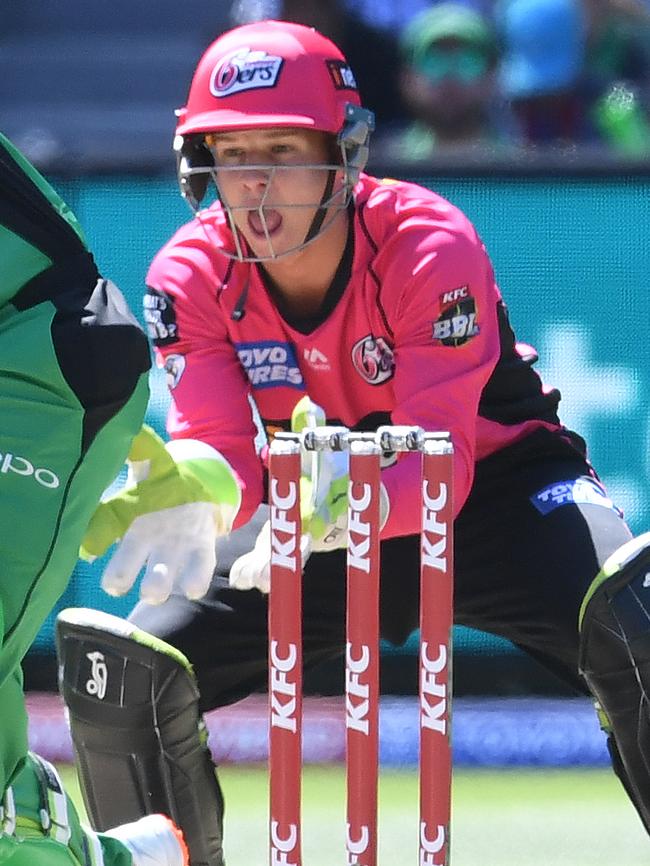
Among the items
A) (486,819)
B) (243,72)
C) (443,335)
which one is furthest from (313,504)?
(486,819)

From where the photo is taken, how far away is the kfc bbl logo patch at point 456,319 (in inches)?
139

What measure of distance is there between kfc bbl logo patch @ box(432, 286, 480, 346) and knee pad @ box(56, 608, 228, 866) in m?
0.79

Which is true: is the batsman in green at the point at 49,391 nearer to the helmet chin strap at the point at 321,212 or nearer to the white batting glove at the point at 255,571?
the white batting glove at the point at 255,571

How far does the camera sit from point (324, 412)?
3.39m

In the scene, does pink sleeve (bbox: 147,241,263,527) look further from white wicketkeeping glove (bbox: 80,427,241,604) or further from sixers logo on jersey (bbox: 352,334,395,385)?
white wicketkeeping glove (bbox: 80,427,241,604)

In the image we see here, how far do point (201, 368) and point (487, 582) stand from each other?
2.38 feet

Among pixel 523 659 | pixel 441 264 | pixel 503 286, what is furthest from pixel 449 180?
pixel 441 264

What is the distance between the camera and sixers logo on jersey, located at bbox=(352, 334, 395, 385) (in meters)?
3.69

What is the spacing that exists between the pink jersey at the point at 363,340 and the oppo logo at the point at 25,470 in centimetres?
126

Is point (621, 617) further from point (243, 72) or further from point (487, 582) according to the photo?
point (243, 72)

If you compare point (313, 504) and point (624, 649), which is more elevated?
point (313, 504)

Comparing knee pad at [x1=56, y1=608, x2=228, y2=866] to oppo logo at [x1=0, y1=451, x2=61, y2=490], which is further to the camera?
knee pad at [x1=56, y1=608, x2=228, y2=866]

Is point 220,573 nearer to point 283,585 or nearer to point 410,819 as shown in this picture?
point 283,585

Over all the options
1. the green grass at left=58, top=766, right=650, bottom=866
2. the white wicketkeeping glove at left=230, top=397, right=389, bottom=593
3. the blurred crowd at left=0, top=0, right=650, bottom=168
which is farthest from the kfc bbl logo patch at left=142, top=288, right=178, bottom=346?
the blurred crowd at left=0, top=0, right=650, bottom=168
